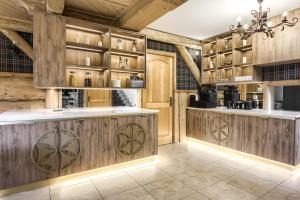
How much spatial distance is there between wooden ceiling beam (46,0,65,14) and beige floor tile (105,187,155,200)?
2.63 meters

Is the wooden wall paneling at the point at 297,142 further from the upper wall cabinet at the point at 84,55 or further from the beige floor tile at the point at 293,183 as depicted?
the upper wall cabinet at the point at 84,55

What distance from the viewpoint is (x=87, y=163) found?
2639 millimetres

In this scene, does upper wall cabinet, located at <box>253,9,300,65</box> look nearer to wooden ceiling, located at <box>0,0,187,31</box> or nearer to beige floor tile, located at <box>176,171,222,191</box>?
wooden ceiling, located at <box>0,0,187,31</box>

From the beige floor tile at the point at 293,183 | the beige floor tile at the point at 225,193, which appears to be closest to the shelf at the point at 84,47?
the beige floor tile at the point at 225,193

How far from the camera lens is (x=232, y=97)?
13.5ft

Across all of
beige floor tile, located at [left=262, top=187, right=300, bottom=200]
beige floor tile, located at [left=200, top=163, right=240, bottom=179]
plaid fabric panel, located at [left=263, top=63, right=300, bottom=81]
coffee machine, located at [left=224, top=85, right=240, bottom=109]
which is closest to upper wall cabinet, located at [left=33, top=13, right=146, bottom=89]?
beige floor tile, located at [left=200, top=163, right=240, bottom=179]

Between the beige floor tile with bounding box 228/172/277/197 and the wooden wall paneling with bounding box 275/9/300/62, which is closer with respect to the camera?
the beige floor tile with bounding box 228/172/277/197

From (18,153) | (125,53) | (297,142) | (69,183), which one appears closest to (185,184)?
(69,183)

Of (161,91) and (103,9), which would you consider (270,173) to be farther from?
(103,9)

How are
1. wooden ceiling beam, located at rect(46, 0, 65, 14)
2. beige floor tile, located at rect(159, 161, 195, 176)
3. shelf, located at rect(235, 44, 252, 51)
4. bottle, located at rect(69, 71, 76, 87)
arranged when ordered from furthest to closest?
shelf, located at rect(235, 44, 252, 51)
bottle, located at rect(69, 71, 76, 87)
beige floor tile, located at rect(159, 161, 195, 176)
wooden ceiling beam, located at rect(46, 0, 65, 14)

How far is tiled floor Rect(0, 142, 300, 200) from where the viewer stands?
221cm

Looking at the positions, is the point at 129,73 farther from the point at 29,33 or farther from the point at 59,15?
the point at 29,33

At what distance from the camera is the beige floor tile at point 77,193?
2.18m

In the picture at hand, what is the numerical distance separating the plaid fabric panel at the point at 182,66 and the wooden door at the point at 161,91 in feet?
0.67
